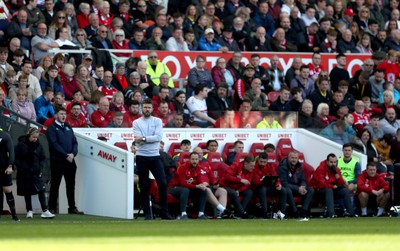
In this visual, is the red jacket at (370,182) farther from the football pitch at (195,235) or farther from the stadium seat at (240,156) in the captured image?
the football pitch at (195,235)

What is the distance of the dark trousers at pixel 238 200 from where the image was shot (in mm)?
24094

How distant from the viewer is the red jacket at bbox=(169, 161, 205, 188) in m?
23.8

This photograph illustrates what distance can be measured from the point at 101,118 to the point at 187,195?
2657 mm

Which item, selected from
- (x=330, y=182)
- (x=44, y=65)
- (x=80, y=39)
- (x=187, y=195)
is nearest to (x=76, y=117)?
(x=44, y=65)

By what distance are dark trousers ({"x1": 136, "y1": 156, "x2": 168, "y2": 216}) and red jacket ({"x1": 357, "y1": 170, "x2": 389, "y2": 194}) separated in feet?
15.8

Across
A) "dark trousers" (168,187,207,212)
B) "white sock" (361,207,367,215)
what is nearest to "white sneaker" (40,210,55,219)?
"dark trousers" (168,187,207,212)

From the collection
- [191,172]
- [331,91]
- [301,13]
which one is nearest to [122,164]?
[191,172]

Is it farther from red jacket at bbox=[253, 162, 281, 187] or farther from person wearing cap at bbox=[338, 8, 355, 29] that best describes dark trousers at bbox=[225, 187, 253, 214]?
person wearing cap at bbox=[338, 8, 355, 29]

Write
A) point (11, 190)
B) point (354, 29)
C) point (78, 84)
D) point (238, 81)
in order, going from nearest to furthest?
1. point (11, 190)
2. point (78, 84)
3. point (238, 81)
4. point (354, 29)

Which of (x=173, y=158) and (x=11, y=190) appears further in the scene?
(x=173, y=158)

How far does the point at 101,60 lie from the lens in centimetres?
2806

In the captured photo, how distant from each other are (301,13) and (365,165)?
815 centimetres

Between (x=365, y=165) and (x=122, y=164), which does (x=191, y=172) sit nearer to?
(x=122, y=164)

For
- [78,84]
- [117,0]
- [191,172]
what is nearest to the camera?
[191,172]
